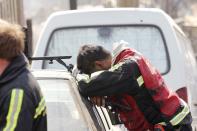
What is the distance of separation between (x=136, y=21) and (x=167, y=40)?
1.36 ft

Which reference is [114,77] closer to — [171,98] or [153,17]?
[171,98]

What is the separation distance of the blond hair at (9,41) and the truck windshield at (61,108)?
959mm

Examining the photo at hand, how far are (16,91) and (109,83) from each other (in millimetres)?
1371

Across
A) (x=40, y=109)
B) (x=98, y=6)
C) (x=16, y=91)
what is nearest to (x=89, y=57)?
(x=40, y=109)

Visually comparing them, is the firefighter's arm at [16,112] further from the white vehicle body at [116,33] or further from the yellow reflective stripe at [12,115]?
the white vehicle body at [116,33]

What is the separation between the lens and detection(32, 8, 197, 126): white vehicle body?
7.98 meters

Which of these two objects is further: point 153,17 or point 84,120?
point 153,17

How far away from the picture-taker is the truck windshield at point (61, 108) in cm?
459

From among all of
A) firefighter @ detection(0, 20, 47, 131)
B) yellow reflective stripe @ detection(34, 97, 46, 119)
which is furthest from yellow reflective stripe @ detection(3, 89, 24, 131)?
yellow reflective stripe @ detection(34, 97, 46, 119)

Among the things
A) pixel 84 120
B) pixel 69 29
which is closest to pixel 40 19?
pixel 69 29

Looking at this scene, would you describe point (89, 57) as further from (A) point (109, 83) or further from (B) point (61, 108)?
(B) point (61, 108)

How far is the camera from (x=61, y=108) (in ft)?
15.8

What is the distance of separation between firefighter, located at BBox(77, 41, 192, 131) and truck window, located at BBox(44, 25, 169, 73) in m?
2.88

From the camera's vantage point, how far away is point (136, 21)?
8078 mm
